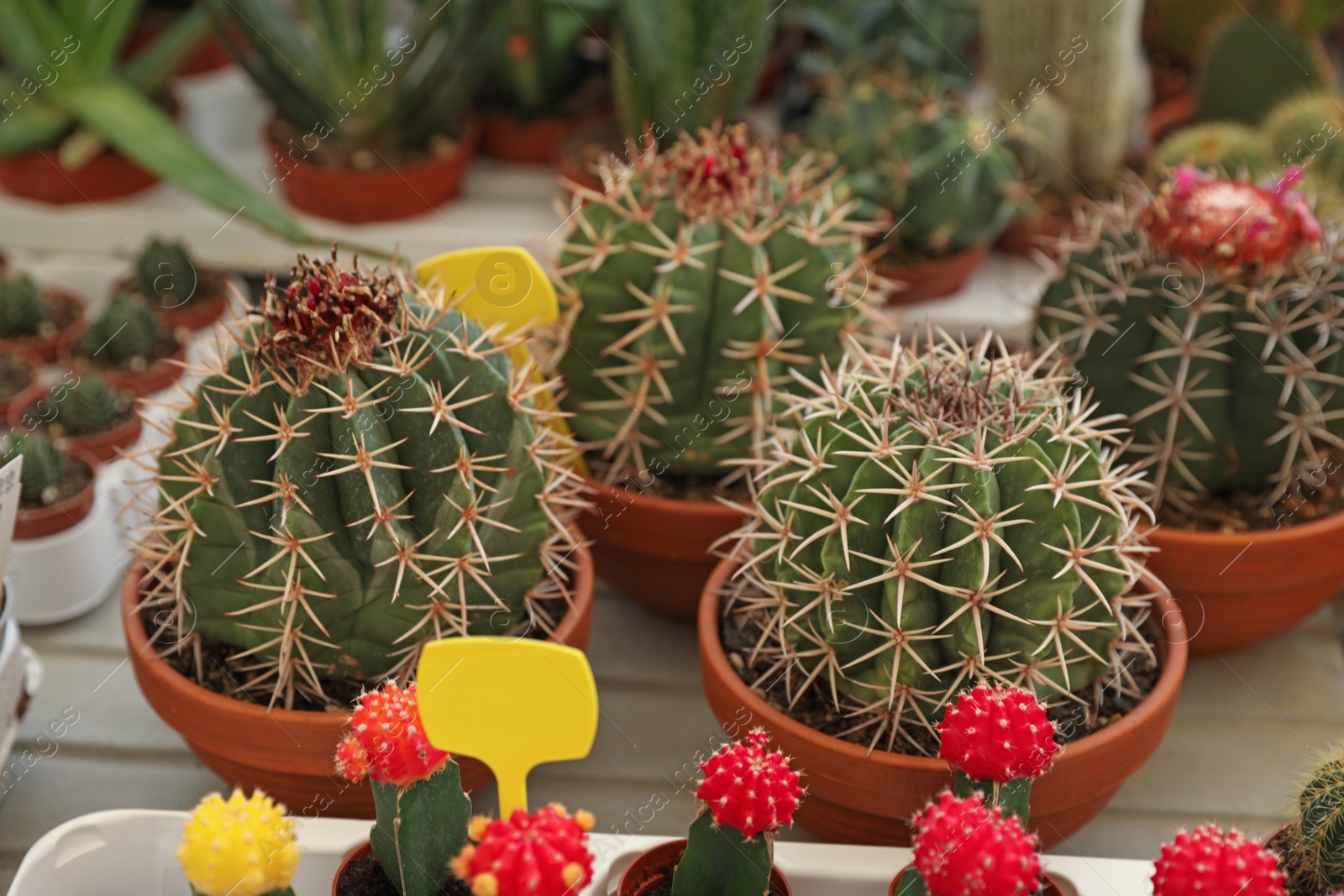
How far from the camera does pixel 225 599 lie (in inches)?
40.0

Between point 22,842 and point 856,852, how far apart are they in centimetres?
71

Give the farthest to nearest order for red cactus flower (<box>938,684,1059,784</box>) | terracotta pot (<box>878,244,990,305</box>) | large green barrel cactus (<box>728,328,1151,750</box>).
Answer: terracotta pot (<box>878,244,990,305</box>), large green barrel cactus (<box>728,328,1151,750</box>), red cactus flower (<box>938,684,1059,784</box>)

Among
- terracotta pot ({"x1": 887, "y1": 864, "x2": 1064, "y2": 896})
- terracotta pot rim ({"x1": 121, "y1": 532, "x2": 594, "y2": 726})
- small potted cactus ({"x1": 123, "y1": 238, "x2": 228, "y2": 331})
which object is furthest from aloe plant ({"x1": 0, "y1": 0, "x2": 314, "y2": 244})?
terracotta pot ({"x1": 887, "y1": 864, "x2": 1064, "y2": 896})

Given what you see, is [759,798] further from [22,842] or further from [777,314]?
[22,842]

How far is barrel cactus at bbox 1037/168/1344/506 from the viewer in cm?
119

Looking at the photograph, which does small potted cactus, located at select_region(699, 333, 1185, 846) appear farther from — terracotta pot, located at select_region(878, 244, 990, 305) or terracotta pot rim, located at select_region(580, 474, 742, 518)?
terracotta pot, located at select_region(878, 244, 990, 305)

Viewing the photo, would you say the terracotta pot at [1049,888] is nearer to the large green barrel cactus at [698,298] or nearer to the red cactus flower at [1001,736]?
the red cactus flower at [1001,736]

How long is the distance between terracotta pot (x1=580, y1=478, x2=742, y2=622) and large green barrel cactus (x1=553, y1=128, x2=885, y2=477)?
0.05m

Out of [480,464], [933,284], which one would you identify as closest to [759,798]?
[480,464]

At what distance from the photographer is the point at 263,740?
38.9 inches

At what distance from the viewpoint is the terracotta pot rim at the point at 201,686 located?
98 centimetres

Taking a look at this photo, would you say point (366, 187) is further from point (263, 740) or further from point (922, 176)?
point (263, 740)

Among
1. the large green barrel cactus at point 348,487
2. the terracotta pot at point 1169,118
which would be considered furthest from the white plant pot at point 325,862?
the terracotta pot at point 1169,118

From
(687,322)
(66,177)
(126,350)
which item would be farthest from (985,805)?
(66,177)
